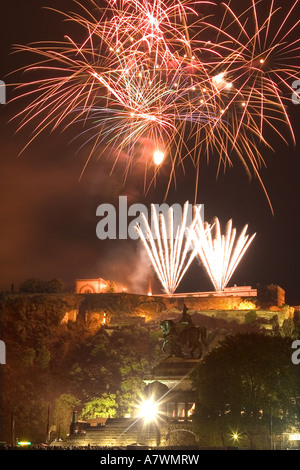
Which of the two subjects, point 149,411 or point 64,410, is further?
point 64,410

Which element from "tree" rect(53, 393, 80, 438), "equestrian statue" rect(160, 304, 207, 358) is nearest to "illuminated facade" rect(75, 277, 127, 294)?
"tree" rect(53, 393, 80, 438)

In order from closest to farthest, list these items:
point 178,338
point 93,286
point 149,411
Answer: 1. point 149,411
2. point 178,338
3. point 93,286

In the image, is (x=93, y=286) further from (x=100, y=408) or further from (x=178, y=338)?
(x=178, y=338)

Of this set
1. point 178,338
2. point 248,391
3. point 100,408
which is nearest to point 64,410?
point 100,408

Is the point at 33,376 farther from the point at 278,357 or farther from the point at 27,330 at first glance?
the point at 278,357

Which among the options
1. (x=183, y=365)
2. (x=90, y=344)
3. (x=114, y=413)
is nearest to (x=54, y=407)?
(x=114, y=413)

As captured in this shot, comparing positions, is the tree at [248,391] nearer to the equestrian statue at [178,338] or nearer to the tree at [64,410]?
the equestrian statue at [178,338]

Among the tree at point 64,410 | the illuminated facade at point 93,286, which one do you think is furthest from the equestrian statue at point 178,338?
the illuminated facade at point 93,286
